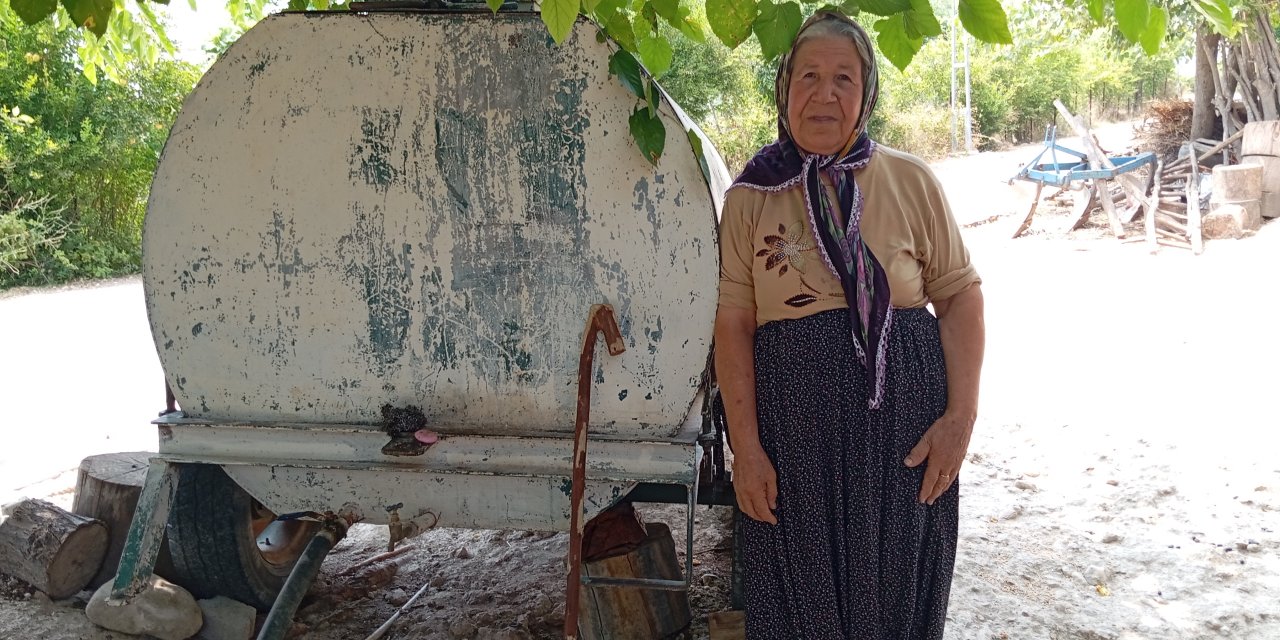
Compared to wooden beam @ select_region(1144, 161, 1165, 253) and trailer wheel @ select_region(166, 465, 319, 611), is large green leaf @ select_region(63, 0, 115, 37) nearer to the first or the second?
trailer wheel @ select_region(166, 465, 319, 611)

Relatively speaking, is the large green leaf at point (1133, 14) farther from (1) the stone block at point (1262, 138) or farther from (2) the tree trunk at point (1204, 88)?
(2) the tree trunk at point (1204, 88)

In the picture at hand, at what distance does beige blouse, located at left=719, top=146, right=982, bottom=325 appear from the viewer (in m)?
1.91

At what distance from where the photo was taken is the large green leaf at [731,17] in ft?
6.38

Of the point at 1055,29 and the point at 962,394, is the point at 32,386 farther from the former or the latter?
the point at 1055,29

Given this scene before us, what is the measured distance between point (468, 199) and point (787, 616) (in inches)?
49.2

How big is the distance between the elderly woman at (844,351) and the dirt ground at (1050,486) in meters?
0.91

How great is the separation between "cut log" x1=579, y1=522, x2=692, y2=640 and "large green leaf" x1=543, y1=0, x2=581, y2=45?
4.72ft

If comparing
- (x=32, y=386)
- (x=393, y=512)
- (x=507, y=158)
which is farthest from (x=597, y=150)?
(x=32, y=386)

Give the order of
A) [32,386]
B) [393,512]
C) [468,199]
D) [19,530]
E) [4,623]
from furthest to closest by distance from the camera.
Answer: [32,386]
[19,530]
[4,623]
[393,512]
[468,199]

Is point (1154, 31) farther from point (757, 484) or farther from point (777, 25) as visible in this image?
point (757, 484)

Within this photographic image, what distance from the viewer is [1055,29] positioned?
38.2ft

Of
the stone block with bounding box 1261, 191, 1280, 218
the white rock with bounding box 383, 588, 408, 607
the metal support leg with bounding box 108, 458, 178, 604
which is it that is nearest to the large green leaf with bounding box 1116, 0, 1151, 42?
the metal support leg with bounding box 108, 458, 178, 604

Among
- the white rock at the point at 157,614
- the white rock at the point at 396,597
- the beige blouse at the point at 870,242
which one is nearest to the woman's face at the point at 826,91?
the beige blouse at the point at 870,242

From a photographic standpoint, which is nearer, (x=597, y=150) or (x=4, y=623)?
(x=597, y=150)
